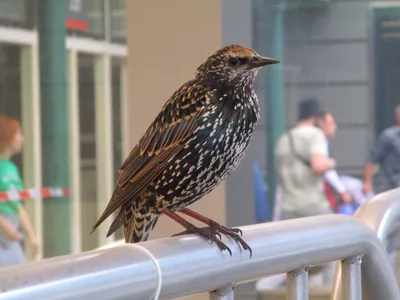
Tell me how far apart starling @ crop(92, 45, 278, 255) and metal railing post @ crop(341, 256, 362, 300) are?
279 mm

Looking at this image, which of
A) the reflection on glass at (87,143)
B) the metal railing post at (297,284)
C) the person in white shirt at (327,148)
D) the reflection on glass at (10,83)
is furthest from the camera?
the person in white shirt at (327,148)

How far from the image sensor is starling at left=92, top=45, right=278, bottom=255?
1.69 metres

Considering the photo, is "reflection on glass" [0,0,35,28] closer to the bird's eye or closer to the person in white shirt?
the person in white shirt

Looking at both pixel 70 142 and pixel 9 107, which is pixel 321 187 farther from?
pixel 9 107

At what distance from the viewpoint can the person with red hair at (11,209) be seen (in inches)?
180

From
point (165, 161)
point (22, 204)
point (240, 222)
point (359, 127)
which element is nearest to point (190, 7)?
point (240, 222)

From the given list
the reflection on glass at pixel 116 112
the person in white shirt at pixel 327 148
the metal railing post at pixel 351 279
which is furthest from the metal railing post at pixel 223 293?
the person in white shirt at pixel 327 148

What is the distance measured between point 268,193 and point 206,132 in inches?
148

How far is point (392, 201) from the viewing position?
71.1 inches

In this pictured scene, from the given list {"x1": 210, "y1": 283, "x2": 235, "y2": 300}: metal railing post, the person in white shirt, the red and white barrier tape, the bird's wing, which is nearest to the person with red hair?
the red and white barrier tape

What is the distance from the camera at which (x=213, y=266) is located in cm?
124

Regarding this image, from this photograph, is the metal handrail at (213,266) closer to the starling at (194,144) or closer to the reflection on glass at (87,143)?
the starling at (194,144)

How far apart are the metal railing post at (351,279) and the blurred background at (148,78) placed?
8.81 ft

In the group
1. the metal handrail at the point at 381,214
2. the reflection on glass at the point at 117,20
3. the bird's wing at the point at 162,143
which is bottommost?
the metal handrail at the point at 381,214
